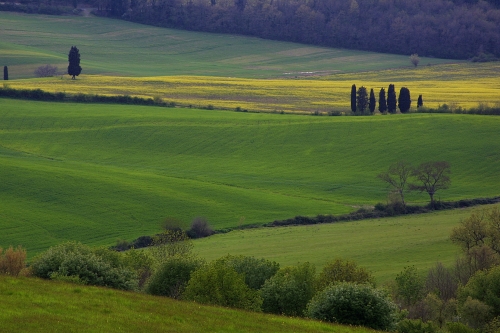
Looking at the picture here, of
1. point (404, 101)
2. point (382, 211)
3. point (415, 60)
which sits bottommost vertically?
point (382, 211)

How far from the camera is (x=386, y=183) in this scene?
77.6 m

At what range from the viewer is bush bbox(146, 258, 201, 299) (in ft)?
117

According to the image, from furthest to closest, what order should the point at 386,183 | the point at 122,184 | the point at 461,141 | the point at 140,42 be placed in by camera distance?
the point at 140,42 → the point at 461,141 → the point at 386,183 → the point at 122,184

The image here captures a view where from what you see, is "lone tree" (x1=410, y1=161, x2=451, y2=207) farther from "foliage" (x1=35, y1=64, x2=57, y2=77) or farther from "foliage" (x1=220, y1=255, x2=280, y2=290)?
"foliage" (x1=35, y1=64, x2=57, y2=77)

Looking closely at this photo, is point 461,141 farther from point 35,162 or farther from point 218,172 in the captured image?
point 35,162

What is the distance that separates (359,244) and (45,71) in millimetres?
96343

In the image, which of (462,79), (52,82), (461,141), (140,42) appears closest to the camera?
(461,141)

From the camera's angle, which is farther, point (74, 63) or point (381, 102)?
point (74, 63)

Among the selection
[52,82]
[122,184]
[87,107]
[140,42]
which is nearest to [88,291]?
[122,184]

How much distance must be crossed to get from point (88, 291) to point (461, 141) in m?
69.6

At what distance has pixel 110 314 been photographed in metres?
23.4

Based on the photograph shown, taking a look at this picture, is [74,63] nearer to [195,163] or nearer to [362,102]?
[362,102]

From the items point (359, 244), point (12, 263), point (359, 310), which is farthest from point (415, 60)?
point (359, 310)

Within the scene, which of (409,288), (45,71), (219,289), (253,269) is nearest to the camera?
(219,289)
